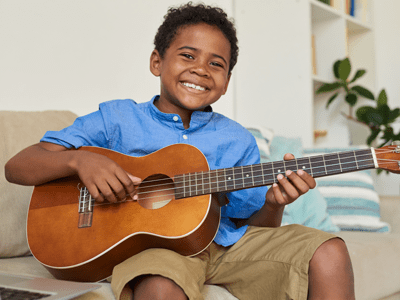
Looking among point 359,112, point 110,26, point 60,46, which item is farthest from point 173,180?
point 359,112

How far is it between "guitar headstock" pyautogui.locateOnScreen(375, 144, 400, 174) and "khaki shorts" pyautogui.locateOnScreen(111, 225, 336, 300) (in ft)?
0.64

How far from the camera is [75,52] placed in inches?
70.3

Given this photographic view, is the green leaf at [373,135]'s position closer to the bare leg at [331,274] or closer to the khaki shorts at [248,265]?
the khaki shorts at [248,265]

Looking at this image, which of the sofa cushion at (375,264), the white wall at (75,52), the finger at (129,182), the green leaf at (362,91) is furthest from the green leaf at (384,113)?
the finger at (129,182)

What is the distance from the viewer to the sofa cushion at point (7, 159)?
1.17 meters

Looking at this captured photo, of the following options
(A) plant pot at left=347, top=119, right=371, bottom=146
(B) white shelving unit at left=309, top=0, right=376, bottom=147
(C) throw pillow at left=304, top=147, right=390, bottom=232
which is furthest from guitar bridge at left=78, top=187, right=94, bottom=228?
(A) plant pot at left=347, top=119, right=371, bottom=146

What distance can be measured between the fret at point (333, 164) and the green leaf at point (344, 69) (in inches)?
76.3

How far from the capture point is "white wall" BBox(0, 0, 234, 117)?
1591 millimetres

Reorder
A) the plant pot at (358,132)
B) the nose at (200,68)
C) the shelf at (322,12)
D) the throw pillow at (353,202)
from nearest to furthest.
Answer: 1. the nose at (200,68)
2. the throw pillow at (353,202)
3. the shelf at (322,12)
4. the plant pot at (358,132)

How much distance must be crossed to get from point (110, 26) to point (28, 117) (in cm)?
76

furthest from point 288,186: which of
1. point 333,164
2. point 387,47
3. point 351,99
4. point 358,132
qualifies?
point 387,47

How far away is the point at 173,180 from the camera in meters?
0.96

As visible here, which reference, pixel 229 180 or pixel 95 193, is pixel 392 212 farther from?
pixel 95 193

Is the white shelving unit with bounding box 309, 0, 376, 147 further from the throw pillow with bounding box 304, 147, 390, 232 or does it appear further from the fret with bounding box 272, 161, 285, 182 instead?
the fret with bounding box 272, 161, 285, 182
